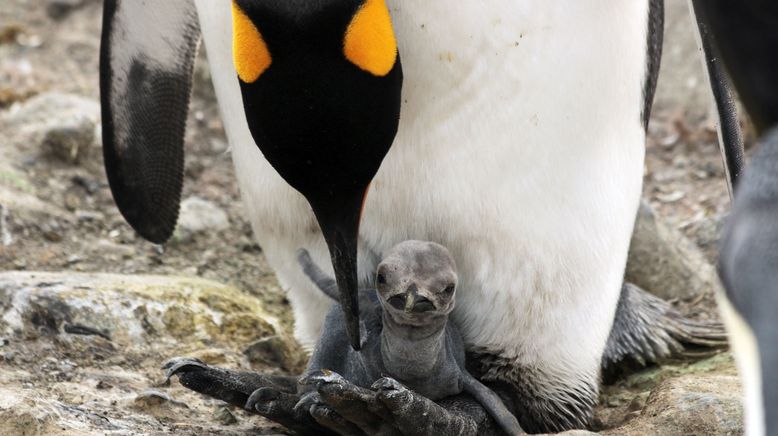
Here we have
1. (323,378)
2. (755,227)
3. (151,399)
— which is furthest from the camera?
(151,399)

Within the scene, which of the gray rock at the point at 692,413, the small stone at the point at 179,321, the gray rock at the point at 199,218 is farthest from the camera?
the gray rock at the point at 199,218

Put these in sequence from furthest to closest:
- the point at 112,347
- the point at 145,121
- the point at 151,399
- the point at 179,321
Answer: the point at 145,121
the point at 179,321
the point at 112,347
the point at 151,399

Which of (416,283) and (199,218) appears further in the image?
(199,218)

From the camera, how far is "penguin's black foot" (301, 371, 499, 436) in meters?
2.41

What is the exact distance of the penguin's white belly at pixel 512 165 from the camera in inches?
99.7

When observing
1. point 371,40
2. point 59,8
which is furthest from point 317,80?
point 59,8

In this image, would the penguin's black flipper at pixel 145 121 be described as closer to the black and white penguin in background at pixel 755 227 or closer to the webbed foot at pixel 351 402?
the webbed foot at pixel 351 402

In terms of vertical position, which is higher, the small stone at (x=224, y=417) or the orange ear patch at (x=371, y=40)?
the orange ear patch at (x=371, y=40)

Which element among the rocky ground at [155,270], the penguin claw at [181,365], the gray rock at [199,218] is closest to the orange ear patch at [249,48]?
the penguin claw at [181,365]

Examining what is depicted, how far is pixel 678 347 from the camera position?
11.0 ft

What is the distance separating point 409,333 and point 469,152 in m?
0.43

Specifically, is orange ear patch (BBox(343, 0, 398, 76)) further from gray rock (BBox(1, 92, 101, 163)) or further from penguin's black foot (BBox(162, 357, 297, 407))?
gray rock (BBox(1, 92, 101, 163))

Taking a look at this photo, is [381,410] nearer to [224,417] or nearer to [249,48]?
[224,417]

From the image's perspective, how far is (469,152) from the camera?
2.64m
